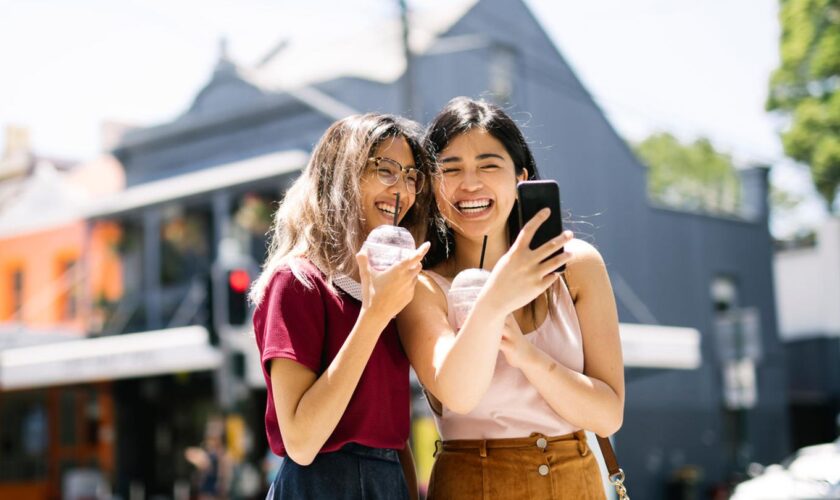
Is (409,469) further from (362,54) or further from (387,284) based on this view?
(362,54)

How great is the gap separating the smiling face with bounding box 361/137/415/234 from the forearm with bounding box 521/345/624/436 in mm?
527

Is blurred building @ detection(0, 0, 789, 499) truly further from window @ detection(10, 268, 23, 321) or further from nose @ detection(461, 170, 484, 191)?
nose @ detection(461, 170, 484, 191)

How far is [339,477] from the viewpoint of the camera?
242 centimetres

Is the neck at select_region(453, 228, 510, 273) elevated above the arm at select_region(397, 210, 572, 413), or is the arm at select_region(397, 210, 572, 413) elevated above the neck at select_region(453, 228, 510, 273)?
the neck at select_region(453, 228, 510, 273)

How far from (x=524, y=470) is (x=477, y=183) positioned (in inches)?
29.4

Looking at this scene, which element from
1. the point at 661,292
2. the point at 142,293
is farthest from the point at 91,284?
the point at 661,292

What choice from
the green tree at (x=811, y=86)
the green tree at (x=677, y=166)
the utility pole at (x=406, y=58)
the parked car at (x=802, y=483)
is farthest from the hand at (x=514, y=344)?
the green tree at (x=677, y=166)

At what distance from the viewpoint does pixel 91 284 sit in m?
21.1

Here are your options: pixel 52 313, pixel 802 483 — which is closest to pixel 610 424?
pixel 802 483

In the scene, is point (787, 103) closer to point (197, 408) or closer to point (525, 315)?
point (197, 408)

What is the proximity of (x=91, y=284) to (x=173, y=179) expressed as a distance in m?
3.34

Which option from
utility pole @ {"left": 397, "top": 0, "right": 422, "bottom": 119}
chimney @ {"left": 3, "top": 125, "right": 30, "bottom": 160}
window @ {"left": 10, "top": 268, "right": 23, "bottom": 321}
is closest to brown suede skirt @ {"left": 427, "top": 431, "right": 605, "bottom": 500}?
utility pole @ {"left": 397, "top": 0, "right": 422, "bottom": 119}

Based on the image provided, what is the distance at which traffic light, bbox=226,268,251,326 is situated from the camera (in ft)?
33.9

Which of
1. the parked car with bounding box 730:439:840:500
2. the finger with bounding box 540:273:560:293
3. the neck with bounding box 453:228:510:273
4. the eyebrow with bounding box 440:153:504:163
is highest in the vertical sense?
the eyebrow with bounding box 440:153:504:163
